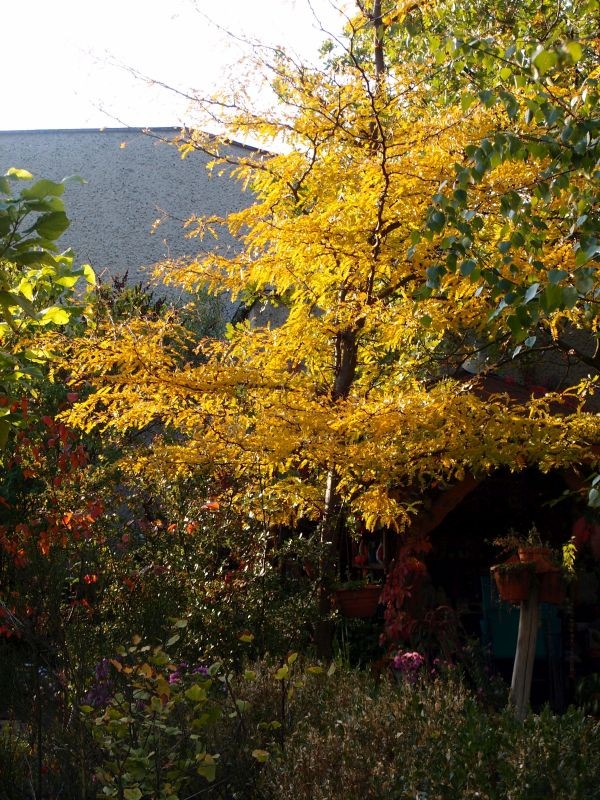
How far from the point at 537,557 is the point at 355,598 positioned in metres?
1.94

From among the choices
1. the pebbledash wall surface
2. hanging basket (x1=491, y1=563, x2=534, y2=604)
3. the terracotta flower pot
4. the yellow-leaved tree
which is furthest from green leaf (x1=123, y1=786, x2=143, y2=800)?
the pebbledash wall surface

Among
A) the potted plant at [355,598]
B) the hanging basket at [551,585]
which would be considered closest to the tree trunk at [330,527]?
the potted plant at [355,598]

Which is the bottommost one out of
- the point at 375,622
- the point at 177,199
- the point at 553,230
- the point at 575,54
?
the point at 375,622

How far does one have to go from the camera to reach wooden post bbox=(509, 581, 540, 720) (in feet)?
20.3

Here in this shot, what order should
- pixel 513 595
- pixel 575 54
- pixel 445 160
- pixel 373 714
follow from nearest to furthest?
pixel 575 54
pixel 373 714
pixel 445 160
pixel 513 595

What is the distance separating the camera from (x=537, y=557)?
6.60m

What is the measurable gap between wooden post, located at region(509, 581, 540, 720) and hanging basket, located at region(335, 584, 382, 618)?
1.83m

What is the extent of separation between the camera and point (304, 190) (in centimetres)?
695

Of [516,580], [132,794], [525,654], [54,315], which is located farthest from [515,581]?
[54,315]

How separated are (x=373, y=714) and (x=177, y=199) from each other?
1363cm

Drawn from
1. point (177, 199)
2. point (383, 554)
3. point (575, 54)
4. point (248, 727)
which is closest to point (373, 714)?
point (248, 727)

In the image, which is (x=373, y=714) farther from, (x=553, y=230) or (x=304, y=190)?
(x=304, y=190)

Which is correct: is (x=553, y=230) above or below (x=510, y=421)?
above

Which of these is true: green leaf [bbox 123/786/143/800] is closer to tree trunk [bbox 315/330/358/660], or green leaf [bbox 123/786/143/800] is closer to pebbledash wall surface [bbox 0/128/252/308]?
tree trunk [bbox 315/330/358/660]
